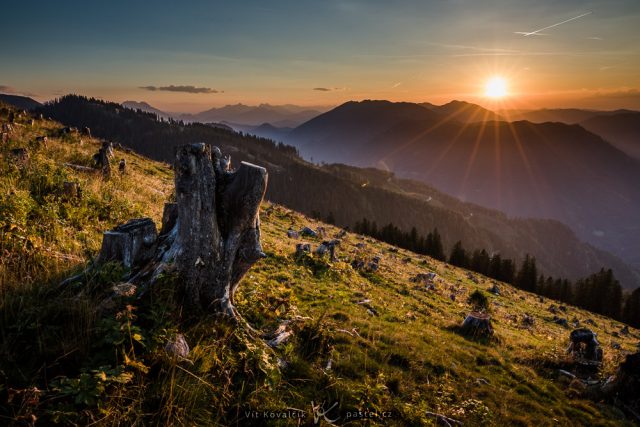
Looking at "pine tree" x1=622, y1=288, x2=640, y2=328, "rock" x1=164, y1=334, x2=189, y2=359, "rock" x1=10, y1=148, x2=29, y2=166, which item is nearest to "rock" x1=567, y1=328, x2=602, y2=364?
"rock" x1=164, y1=334, x2=189, y2=359

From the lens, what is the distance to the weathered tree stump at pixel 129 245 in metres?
5.64

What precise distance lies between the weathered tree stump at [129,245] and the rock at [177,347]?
6.49 feet

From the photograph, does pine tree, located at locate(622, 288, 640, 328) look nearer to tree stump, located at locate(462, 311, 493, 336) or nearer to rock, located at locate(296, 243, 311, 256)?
tree stump, located at locate(462, 311, 493, 336)

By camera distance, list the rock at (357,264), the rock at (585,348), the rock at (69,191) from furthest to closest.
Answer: the rock at (357,264) → the rock at (585,348) → the rock at (69,191)

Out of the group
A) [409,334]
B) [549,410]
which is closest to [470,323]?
[409,334]

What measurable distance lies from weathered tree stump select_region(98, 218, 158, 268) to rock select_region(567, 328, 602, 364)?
14.1 metres

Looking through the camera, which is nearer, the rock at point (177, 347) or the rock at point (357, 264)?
the rock at point (177, 347)

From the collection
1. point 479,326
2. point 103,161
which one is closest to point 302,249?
point 479,326

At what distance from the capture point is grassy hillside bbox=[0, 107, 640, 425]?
356 cm

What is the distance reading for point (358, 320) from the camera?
1012 cm

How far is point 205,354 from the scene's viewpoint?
4.48 m

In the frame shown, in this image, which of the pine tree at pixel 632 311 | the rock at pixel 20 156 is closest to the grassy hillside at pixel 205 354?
the rock at pixel 20 156

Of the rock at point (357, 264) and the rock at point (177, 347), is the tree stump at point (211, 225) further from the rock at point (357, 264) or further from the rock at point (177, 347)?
the rock at point (357, 264)

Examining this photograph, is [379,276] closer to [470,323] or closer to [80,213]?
[470,323]
